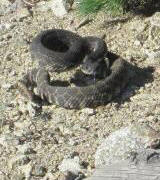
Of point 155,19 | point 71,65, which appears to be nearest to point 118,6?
point 155,19

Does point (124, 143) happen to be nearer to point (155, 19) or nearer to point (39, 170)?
point (39, 170)

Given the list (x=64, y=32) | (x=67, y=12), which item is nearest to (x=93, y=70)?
(x=64, y=32)

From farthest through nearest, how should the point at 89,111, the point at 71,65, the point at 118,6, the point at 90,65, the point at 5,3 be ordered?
1. the point at 5,3
2. the point at 118,6
3. the point at 71,65
4. the point at 90,65
5. the point at 89,111

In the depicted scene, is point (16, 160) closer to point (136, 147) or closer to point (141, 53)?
point (136, 147)

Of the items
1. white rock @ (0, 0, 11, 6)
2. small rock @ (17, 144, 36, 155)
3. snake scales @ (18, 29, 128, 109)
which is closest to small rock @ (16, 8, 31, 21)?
white rock @ (0, 0, 11, 6)

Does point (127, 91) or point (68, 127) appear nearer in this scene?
point (68, 127)

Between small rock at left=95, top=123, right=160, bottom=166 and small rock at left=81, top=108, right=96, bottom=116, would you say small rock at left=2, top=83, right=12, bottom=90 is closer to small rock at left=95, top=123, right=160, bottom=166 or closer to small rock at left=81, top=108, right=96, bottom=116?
small rock at left=81, top=108, right=96, bottom=116
